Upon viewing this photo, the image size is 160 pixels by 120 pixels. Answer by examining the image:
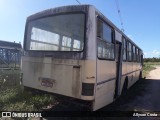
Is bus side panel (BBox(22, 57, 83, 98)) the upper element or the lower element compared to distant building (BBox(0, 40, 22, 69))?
lower

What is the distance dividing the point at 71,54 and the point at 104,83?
1482mm

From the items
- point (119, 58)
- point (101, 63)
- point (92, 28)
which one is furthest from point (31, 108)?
point (119, 58)

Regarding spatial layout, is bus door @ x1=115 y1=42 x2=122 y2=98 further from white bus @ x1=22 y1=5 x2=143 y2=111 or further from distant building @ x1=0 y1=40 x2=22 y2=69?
distant building @ x1=0 y1=40 x2=22 y2=69

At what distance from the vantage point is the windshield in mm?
6264

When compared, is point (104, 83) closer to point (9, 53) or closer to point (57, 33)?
point (57, 33)

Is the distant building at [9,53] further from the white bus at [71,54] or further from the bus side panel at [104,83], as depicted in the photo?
the bus side panel at [104,83]

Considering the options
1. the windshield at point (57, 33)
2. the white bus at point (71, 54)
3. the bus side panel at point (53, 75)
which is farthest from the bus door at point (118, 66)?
the bus side panel at point (53, 75)

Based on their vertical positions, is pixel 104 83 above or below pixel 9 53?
below

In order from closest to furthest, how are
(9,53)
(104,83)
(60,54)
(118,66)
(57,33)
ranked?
(60,54) → (57,33) → (104,83) → (118,66) → (9,53)

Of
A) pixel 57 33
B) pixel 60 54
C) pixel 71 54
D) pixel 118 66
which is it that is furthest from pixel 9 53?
pixel 71 54

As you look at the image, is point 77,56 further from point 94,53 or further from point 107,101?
point 107,101

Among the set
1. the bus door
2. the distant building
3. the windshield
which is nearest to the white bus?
the windshield

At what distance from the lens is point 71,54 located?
245 inches

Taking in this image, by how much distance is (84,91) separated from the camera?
19.3 feet
